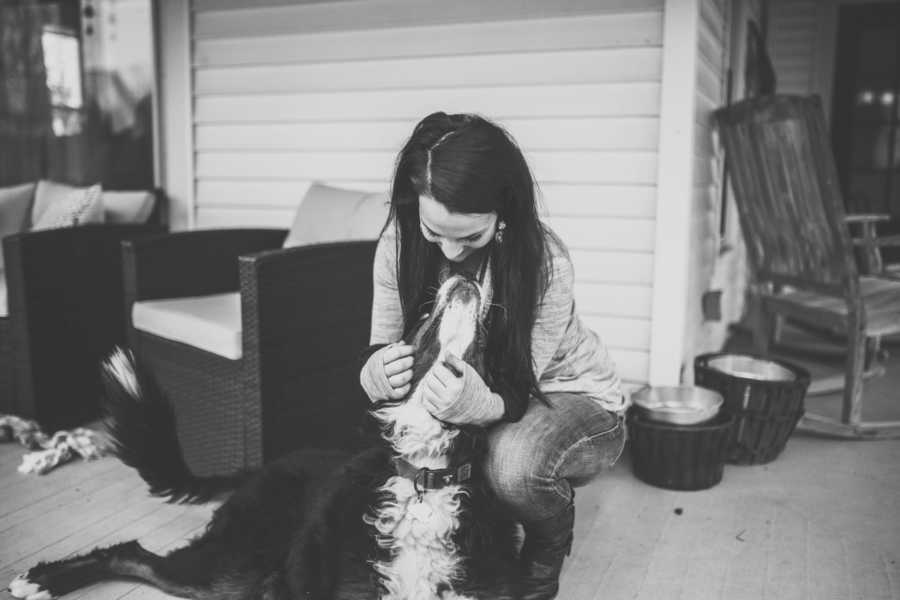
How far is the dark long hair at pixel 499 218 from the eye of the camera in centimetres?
129

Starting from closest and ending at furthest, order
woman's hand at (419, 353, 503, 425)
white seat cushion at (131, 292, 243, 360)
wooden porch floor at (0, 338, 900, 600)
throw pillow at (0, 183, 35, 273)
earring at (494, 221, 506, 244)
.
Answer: woman's hand at (419, 353, 503, 425)
earring at (494, 221, 506, 244)
wooden porch floor at (0, 338, 900, 600)
white seat cushion at (131, 292, 243, 360)
throw pillow at (0, 183, 35, 273)

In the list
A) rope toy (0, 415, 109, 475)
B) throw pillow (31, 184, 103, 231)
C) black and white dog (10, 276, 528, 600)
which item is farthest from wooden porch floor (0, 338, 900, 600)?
throw pillow (31, 184, 103, 231)

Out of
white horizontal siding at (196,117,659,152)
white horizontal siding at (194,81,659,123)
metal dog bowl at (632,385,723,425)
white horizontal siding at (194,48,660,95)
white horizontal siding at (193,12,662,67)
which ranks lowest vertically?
metal dog bowl at (632,385,723,425)

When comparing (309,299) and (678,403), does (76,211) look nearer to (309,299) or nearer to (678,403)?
(309,299)

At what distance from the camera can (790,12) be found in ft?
20.0

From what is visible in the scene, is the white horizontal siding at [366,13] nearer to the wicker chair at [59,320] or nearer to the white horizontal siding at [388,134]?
the white horizontal siding at [388,134]

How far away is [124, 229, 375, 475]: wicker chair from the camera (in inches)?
82.2

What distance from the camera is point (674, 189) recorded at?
2619mm

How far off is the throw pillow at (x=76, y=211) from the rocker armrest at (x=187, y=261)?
1.74 feet

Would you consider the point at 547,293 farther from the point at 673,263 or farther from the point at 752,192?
the point at 752,192

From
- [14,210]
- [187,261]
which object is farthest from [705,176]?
[14,210]

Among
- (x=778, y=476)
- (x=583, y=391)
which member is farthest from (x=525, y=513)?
(x=778, y=476)

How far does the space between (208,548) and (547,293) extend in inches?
34.2

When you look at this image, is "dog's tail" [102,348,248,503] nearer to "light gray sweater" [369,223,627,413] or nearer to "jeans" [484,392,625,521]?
"light gray sweater" [369,223,627,413]
